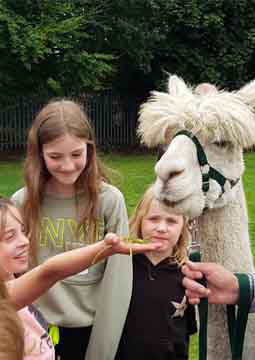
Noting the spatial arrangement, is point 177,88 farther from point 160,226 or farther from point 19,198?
point 19,198

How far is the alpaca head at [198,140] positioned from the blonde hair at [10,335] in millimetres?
1261

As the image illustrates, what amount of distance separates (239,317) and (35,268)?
2.94 ft

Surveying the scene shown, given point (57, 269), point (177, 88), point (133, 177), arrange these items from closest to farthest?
point (57, 269)
point (177, 88)
point (133, 177)

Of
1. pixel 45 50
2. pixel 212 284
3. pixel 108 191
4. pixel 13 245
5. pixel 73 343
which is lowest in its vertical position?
pixel 73 343

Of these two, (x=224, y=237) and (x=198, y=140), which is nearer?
(x=198, y=140)

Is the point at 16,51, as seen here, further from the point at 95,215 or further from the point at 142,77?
the point at 95,215

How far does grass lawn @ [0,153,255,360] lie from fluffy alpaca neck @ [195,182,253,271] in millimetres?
2348

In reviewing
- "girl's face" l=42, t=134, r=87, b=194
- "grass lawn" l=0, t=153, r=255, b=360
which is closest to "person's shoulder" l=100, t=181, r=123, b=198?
"girl's face" l=42, t=134, r=87, b=194

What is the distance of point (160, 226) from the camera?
3.03 metres

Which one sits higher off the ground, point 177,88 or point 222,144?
point 177,88

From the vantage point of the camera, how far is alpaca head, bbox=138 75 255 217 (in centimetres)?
251

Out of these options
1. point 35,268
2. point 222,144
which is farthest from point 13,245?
point 222,144

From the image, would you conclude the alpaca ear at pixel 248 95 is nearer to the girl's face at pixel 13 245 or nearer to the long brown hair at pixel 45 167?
the long brown hair at pixel 45 167

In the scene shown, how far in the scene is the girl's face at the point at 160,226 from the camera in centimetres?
303
